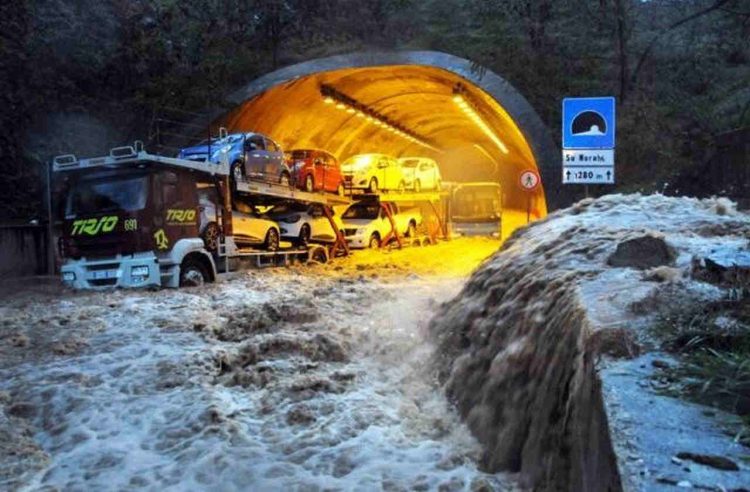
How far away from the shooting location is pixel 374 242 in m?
Result: 23.9

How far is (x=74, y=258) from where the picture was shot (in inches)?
554

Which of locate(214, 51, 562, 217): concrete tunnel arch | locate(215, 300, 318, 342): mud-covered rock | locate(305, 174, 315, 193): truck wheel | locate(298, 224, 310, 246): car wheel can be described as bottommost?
locate(215, 300, 318, 342): mud-covered rock

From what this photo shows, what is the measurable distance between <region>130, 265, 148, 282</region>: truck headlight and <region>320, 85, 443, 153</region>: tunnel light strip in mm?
11171

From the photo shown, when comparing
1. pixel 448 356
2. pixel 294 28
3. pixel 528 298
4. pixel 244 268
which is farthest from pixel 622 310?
pixel 294 28

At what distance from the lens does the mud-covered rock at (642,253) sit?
5961mm

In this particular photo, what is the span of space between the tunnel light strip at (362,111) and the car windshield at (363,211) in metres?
3.77

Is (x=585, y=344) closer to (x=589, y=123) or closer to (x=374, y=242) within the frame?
(x=589, y=123)

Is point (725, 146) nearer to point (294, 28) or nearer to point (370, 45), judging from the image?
point (370, 45)

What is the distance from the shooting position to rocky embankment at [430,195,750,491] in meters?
2.95

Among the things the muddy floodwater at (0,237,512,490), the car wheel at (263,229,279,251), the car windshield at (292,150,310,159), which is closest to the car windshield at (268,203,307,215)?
the car wheel at (263,229,279,251)

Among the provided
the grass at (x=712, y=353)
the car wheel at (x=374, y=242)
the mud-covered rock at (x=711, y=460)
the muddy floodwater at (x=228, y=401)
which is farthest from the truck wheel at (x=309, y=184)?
the mud-covered rock at (x=711, y=460)

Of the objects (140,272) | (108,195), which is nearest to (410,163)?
(108,195)

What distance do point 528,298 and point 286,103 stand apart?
60.5 ft

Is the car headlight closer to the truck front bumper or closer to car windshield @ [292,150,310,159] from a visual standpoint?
the truck front bumper
